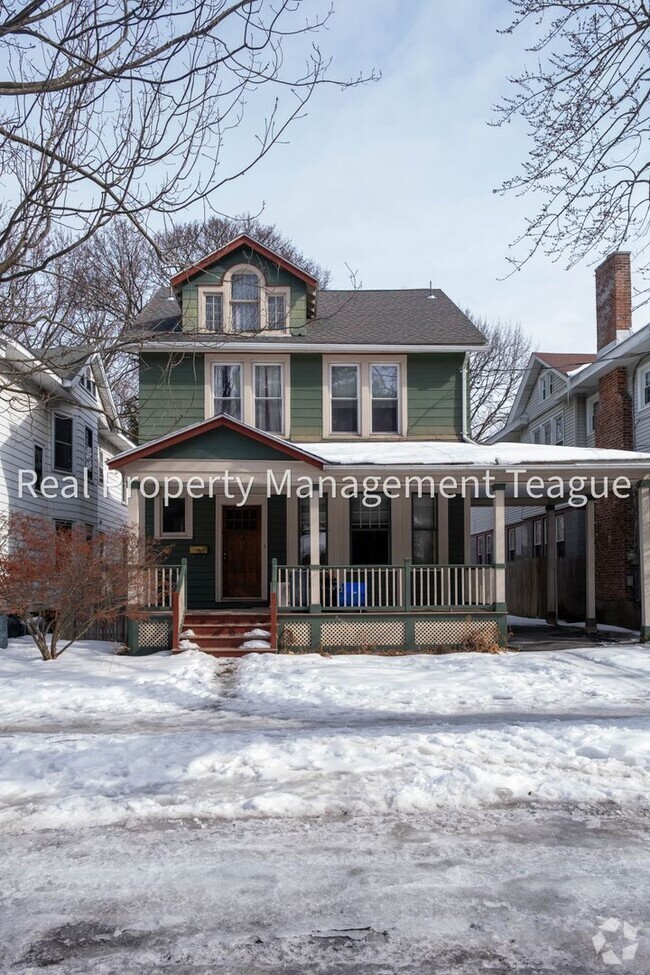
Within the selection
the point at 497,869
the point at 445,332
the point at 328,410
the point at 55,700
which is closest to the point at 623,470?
the point at 445,332

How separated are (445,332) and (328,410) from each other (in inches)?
124

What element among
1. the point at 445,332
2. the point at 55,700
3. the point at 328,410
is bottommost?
the point at 55,700

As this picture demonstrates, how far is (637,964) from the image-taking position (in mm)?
3324

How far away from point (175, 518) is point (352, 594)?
4587 millimetres

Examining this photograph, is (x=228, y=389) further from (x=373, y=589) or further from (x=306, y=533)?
(x=373, y=589)

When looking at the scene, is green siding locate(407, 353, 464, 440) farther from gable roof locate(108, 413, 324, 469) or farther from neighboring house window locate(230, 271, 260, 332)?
gable roof locate(108, 413, 324, 469)

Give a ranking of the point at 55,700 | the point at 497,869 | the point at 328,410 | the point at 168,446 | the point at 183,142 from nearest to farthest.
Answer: the point at 497,869
the point at 183,142
the point at 55,700
the point at 168,446
the point at 328,410

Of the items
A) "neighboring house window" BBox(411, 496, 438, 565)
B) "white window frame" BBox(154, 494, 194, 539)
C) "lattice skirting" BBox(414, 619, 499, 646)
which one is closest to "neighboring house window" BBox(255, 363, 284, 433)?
"white window frame" BBox(154, 494, 194, 539)

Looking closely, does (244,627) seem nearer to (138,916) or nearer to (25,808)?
(25,808)

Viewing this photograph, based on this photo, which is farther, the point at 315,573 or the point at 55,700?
the point at 315,573

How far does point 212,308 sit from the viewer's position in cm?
1727

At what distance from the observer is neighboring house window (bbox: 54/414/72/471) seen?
21.7 meters

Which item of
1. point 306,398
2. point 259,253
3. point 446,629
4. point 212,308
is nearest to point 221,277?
point 212,308

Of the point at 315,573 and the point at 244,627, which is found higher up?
the point at 315,573
